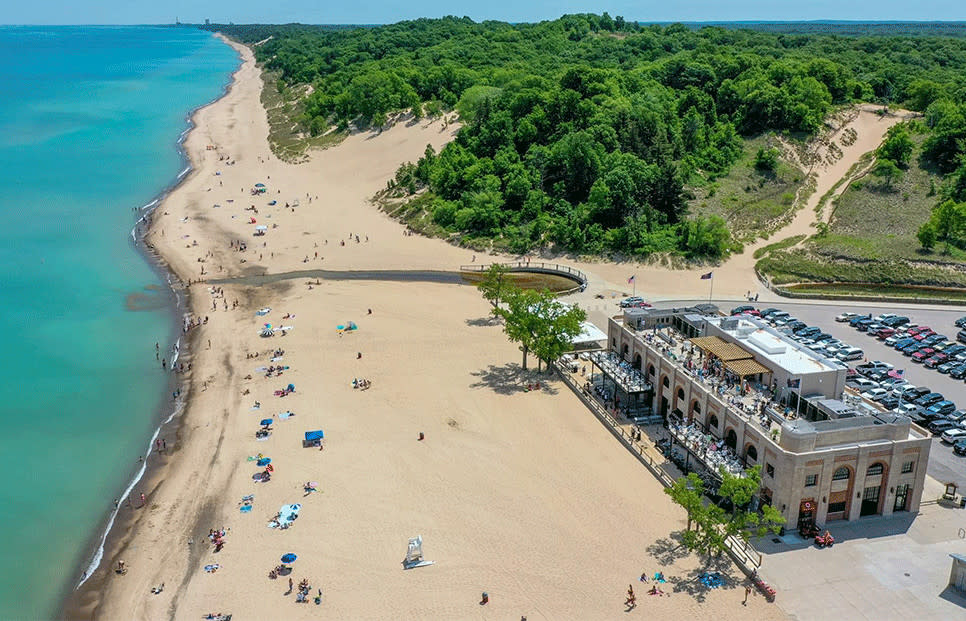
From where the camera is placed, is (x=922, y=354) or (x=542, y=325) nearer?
(x=542, y=325)

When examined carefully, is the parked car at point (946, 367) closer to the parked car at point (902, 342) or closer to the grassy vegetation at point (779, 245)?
the parked car at point (902, 342)

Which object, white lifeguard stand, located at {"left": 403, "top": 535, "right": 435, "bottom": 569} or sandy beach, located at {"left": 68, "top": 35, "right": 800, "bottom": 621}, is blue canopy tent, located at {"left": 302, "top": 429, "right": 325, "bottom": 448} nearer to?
sandy beach, located at {"left": 68, "top": 35, "right": 800, "bottom": 621}

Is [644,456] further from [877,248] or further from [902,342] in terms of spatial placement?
[877,248]

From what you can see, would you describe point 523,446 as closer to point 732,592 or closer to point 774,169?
point 732,592

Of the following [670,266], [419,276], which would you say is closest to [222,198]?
[419,276]

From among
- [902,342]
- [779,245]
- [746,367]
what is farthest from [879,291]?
[746,367]

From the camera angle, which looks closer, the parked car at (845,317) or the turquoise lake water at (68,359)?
the turquoise lake water at (68,359)

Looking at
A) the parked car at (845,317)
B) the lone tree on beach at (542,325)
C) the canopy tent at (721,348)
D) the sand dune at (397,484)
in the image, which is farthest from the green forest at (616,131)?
the canopy tent at (721,348)
